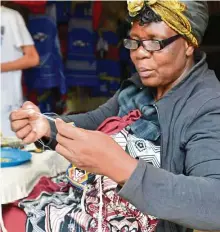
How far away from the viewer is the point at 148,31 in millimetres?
1167

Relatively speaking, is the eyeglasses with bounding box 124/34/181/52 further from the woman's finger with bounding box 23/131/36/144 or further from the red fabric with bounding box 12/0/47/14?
the red fabric with bounding box 12/0/47/14

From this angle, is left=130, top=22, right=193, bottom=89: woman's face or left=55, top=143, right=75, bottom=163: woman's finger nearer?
left=55, top=143, right=75, bottom=163: woman's finger

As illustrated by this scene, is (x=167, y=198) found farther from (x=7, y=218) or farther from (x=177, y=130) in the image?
(x=7, y=218)

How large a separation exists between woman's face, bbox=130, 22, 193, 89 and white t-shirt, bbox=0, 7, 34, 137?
4.94 feet

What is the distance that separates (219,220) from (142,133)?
380 mm

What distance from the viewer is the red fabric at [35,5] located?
2844 millimetres

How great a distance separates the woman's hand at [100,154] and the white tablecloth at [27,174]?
55 centimetres

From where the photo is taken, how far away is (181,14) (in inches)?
44.7

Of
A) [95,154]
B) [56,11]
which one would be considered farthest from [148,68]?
[56,11]

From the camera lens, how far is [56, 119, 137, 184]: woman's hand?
33.9 inches

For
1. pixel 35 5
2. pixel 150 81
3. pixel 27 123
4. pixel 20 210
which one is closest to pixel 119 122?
pixel 150 81

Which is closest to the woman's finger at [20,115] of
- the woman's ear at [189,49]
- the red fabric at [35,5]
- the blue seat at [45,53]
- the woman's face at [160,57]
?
the woman's face at [160,57]

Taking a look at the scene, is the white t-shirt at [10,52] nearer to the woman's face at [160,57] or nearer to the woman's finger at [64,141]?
the woman's face at [160,57]

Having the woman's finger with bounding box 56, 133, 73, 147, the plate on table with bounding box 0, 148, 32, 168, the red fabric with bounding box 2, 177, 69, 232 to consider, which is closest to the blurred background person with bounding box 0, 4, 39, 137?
the plate on table with bounding box 0, 148, 32, 168
